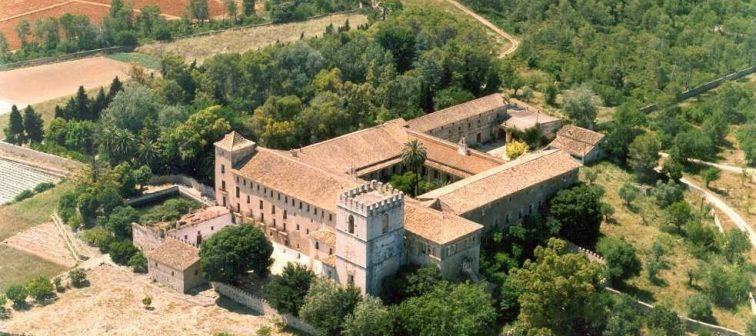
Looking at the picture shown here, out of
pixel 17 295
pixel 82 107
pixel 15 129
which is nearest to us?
pixel 17 295

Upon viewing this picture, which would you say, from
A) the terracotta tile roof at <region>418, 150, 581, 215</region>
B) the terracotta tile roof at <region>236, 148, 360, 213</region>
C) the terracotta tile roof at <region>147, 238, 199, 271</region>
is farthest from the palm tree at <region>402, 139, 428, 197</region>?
the terracotta tile roof at <region>147, 238, 199, 271</region>

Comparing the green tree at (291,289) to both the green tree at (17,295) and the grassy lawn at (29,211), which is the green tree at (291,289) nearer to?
the green tree at (17,295)

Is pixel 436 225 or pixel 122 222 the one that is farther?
pixel 122 222

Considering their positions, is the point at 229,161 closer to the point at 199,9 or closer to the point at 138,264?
the point at 138,264

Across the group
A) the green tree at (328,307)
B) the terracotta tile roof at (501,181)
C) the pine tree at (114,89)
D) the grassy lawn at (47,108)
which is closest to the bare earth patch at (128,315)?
the green tree at (328,307)

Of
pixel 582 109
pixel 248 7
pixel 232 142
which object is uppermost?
pixel 232 142

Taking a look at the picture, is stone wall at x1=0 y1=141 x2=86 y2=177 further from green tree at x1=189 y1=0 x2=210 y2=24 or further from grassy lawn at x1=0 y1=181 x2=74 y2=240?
green tree at x1=189 y1=0 x2=210 y2=24

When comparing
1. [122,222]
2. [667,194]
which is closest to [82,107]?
[122,222]
